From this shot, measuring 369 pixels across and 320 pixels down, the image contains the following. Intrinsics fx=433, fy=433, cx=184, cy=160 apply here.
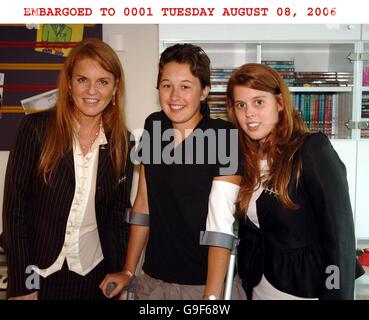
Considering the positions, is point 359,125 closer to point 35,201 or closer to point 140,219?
point 140,219

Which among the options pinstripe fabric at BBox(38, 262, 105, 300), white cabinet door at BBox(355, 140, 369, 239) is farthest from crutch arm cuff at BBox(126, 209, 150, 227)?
white cabinet door at BBox(355, 140, 369, 239)

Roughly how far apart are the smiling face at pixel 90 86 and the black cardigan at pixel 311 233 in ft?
2.04

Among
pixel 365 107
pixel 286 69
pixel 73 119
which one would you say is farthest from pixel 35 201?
pixel 365 107

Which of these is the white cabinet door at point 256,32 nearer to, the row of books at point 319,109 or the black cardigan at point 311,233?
the row of books at point 319,109

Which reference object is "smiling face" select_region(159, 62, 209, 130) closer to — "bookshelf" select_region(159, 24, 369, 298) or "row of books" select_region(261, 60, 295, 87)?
"bookshelf" select_region(159, 24, 369, 298)

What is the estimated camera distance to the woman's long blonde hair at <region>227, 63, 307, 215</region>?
1.24 meters

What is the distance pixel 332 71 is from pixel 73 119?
65.5 inches

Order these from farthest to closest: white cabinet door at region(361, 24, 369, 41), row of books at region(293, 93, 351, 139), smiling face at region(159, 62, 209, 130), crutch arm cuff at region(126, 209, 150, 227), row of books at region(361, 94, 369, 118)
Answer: row of books at region(293, 93, 351, 139), row of books at region(361, 94, 369, 118), white cabinet door at region(361, 24, 369, 41), crutch arm cuff at region(126, 209, 150, 227), smiling face at region(159, 62, 209, 130)

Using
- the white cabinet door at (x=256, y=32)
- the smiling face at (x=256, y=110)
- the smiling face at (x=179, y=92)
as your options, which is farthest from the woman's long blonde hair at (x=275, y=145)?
the white cabinet door at (x=256, y=32)

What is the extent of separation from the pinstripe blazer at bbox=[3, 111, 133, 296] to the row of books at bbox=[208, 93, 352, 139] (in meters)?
1.05

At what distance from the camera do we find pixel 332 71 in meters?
2.52

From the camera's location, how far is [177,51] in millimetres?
1306
